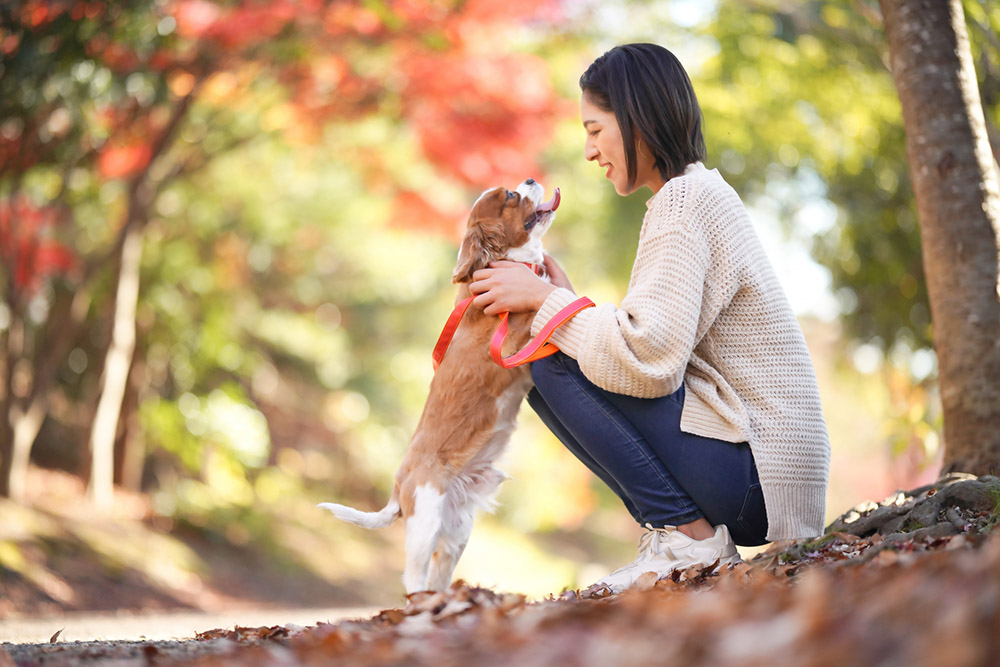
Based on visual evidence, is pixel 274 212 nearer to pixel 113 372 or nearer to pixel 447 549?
pixel 113 372

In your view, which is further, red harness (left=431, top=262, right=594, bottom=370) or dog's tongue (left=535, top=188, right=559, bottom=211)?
dog's tongue (left=535, top=188, right=559, bottom=211)

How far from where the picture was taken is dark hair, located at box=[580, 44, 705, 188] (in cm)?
237

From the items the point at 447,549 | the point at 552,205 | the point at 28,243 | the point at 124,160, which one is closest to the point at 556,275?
the point at 552,205

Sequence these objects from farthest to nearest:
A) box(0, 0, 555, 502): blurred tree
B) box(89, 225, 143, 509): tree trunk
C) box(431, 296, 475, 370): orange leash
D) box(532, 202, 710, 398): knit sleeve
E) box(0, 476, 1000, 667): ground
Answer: box(89, 225, 143, 509): tree trunk < box(0, 0, 555, 502): blurred tree < box(431, 296, 475, 370): orange leash < box(532, 202, 710, 398): knit sleeve < box(0, 476, 1000, 667): ground

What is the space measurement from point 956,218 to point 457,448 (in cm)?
179

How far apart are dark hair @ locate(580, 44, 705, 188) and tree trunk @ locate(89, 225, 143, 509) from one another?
4.64m

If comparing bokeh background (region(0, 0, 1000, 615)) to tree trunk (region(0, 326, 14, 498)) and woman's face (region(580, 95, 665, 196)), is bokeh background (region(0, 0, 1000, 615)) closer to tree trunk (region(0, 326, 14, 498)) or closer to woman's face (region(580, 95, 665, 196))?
tree trunk (region(0, 326, 14, 498))

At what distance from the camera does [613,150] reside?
2463 mm

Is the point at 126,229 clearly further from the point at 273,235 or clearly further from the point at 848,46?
the point at 848,46

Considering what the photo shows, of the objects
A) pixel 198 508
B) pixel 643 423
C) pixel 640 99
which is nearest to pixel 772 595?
pixel 643 423

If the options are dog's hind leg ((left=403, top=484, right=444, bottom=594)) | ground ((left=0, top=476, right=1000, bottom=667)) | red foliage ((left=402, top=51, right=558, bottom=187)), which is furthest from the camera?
red foliage ((left=402, top=51, right=558, bottom=187))

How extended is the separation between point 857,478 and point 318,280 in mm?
10988

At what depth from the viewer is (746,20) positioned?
6031mm

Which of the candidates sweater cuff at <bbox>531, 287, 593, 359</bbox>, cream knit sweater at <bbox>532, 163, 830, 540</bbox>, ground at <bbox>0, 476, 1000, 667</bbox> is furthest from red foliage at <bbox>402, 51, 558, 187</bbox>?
ground at <bbox>0, 476, 1000, 667</bbox>
